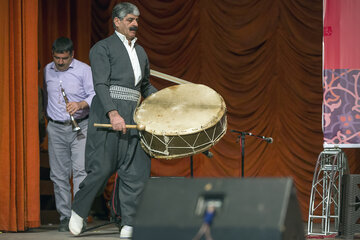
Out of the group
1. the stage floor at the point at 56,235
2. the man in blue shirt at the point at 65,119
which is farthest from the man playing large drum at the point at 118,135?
the man in blue shirt at the point at 65,119

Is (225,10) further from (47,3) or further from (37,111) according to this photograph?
(37,111)

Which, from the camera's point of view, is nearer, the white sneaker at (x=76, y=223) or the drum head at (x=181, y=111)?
the drum head at (x=181, y=111)

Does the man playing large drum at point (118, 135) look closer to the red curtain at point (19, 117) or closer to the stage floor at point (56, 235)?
the stage floor at point (56, 235)

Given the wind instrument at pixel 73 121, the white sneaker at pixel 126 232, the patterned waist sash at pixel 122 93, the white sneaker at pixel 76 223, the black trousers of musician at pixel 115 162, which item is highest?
the patterned waist sash at pixel 122 93

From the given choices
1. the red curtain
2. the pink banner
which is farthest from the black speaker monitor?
the pink banner

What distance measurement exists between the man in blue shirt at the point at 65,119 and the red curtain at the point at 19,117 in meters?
0.16

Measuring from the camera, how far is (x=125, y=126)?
3689mm

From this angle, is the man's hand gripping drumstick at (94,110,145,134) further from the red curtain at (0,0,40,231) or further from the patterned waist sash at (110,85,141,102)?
the red curtain at (0,0,40,231)

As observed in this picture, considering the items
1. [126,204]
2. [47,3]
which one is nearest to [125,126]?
[126,204]

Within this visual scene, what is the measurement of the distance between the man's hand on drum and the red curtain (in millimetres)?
1356

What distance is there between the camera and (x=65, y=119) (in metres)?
4.94

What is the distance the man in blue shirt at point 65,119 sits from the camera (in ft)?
16.1

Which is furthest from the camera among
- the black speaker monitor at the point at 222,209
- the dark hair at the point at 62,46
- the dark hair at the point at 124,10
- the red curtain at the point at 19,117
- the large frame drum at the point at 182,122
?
the dark hair at the point at 62,46

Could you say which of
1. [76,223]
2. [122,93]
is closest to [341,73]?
[122,93]
